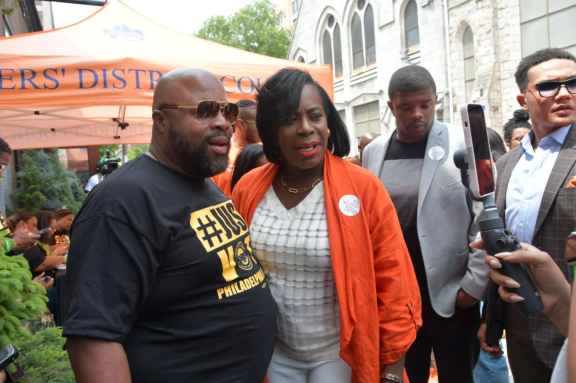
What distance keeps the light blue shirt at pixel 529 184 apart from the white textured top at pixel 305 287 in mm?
1042

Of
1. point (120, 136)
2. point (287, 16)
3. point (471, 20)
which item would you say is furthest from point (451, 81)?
point (287, 16)

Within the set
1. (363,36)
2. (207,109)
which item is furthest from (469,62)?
(207,109)

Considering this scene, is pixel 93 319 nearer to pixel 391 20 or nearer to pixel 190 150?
Result: pixel 190 150

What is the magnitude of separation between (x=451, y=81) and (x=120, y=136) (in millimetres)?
12776

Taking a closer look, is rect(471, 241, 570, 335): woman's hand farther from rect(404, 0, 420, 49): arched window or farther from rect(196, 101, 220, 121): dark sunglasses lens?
rect(404, 0, 420, 49): arched window

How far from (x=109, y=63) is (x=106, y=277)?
3402 millimetres

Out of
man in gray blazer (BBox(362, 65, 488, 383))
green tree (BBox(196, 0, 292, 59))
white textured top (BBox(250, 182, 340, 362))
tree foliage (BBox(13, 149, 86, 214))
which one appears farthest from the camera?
green tree (BBox(196, 0, 292, 59))

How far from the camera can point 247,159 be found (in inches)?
127

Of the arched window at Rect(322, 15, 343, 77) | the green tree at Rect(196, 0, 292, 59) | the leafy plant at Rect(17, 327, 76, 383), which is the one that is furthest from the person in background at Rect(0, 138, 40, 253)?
the green tree at Rect(196, 0, 292, 59)

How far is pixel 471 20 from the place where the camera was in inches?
607

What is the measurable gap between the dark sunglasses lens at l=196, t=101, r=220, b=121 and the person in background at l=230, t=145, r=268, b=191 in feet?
4.24

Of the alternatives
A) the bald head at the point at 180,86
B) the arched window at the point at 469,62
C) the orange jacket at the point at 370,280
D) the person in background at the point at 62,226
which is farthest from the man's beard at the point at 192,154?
the arched window at the point at 469,62

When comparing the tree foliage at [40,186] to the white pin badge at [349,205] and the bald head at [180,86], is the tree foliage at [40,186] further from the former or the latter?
the white pin badge at [349,205]

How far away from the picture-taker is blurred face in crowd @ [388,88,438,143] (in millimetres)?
2830
